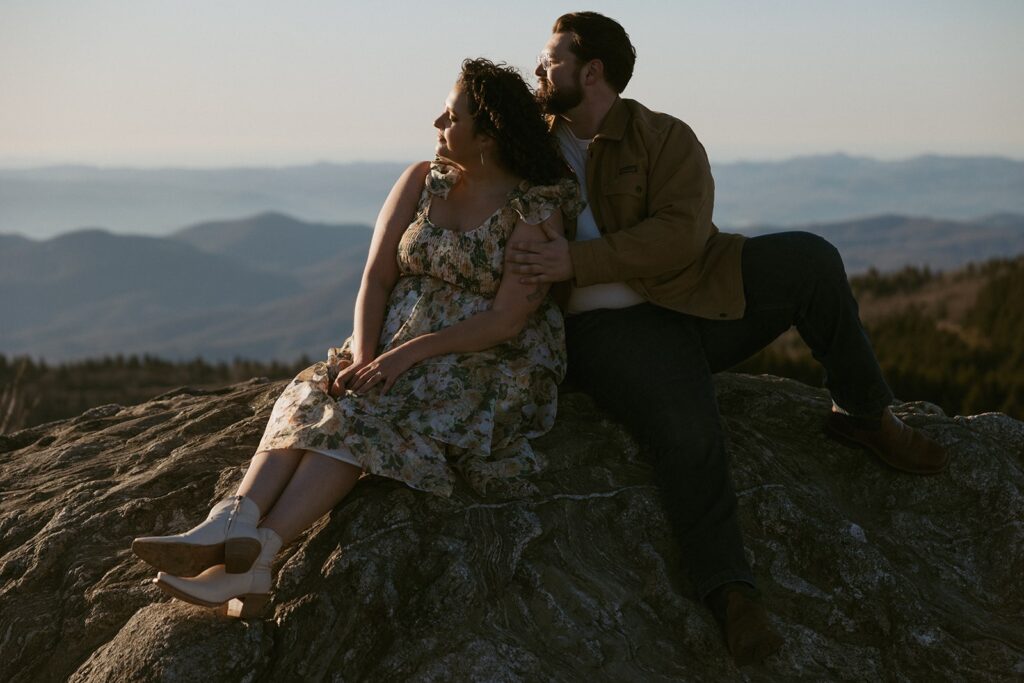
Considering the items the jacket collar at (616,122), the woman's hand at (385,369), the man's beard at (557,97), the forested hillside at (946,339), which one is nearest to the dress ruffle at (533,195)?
the jacket collar at (616,122)

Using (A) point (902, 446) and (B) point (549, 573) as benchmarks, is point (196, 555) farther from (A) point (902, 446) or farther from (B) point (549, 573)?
(A) point (902, 446)

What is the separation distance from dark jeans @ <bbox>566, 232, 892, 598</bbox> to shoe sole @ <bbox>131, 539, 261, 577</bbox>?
159 centimetres

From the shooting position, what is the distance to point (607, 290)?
440 centimetres

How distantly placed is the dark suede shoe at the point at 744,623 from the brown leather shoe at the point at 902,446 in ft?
3.86

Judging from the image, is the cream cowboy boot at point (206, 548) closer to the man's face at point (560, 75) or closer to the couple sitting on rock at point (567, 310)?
the couple sitting on rock at point (567, 310)

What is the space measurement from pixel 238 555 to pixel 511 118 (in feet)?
6.46

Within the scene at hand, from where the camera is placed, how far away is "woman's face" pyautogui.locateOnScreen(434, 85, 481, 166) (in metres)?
4.19

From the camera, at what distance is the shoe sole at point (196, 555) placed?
332cm

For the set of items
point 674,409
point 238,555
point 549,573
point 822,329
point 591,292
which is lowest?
point 549,573

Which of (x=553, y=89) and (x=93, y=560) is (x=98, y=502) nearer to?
(x=93, y=560)

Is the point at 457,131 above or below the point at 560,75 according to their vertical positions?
below

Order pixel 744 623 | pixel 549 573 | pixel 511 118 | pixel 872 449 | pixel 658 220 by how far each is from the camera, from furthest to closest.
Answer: pixel 872 449, pixel 658 220, pixel 511 118, pixel 549 573, pixel 744 623

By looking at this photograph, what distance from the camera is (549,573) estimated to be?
3785 millimetres

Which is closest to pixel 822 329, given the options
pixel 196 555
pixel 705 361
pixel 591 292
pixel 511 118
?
pixel 705 361
